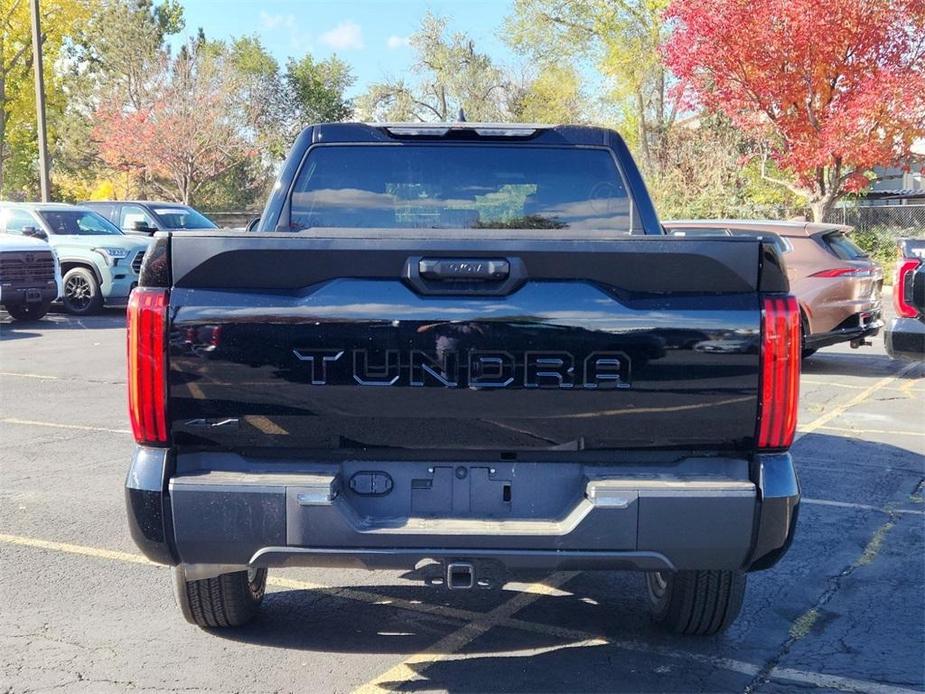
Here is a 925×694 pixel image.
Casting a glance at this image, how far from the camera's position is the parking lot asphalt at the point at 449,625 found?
3.78m

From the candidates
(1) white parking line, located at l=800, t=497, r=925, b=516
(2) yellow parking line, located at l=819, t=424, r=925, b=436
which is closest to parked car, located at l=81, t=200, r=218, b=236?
(2) yellow parking line, located at l=819, t=424, r=925, b=436

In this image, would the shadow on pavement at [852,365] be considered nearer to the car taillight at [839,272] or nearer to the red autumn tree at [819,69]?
the car taillight at [839,272]

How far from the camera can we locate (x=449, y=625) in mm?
4293

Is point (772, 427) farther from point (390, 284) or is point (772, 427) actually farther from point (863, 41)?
point (863, 41)

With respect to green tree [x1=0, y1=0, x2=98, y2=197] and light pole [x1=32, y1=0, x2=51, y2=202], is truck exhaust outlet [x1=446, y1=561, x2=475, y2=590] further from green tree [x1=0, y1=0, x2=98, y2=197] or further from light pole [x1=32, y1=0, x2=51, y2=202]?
green tree [x1=0, y1=0, x2=98, y2=197]

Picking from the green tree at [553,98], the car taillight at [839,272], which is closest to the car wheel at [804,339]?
the car taillight at [839,272]

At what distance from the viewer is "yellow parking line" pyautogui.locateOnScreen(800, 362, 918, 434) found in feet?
28.5

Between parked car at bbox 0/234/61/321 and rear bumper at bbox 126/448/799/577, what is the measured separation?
45.0 feet

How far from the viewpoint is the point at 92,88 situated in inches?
1919

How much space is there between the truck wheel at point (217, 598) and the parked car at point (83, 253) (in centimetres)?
1403

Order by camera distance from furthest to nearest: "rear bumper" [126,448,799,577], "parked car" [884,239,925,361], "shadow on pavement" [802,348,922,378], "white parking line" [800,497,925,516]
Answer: "shadow on pavement" [802,348,922,378] < "white parking line" [800,497,925,516] < "parked car" [884,239,925,361] < "rear bumper" [126,448,799,577]

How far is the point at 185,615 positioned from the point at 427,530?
1.41 metres

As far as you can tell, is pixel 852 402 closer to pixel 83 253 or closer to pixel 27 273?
pixel 27 273

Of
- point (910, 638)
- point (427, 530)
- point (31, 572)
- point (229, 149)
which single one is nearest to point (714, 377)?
point (427, 530)
